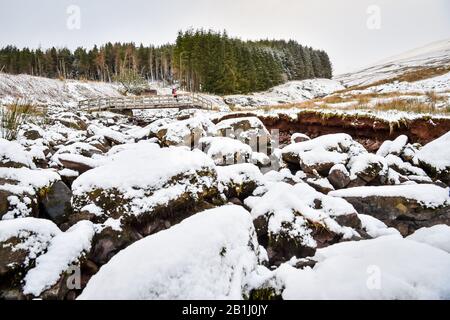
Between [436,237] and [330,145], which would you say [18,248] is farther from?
[330,145]

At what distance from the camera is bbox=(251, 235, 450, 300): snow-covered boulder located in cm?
212

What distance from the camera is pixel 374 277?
227 centimetres

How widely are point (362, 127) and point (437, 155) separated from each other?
3357 millimetres

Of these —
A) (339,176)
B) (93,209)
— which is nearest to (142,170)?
(93,209)

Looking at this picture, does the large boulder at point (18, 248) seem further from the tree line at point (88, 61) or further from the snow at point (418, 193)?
the tree line at point (88, 61)

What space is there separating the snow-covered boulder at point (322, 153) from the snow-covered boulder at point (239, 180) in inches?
68.1

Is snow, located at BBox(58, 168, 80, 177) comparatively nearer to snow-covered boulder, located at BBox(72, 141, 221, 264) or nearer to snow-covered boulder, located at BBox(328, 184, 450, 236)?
snow-covered boulder, located at BBox(72, 141, 221, 264)

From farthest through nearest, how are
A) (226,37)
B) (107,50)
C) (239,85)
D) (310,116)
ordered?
(107,50) < (226,37) < (239,85) < (310,116)

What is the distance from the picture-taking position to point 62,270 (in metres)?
3.17

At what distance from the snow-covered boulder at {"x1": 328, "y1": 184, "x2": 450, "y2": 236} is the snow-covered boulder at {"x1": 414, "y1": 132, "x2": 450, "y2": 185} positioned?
1980 mm

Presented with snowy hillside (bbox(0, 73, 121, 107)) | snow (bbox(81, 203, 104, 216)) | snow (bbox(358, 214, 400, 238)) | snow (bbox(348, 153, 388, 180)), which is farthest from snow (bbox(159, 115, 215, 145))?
snowy hillside (bbox(0, 73, 121, 107))
